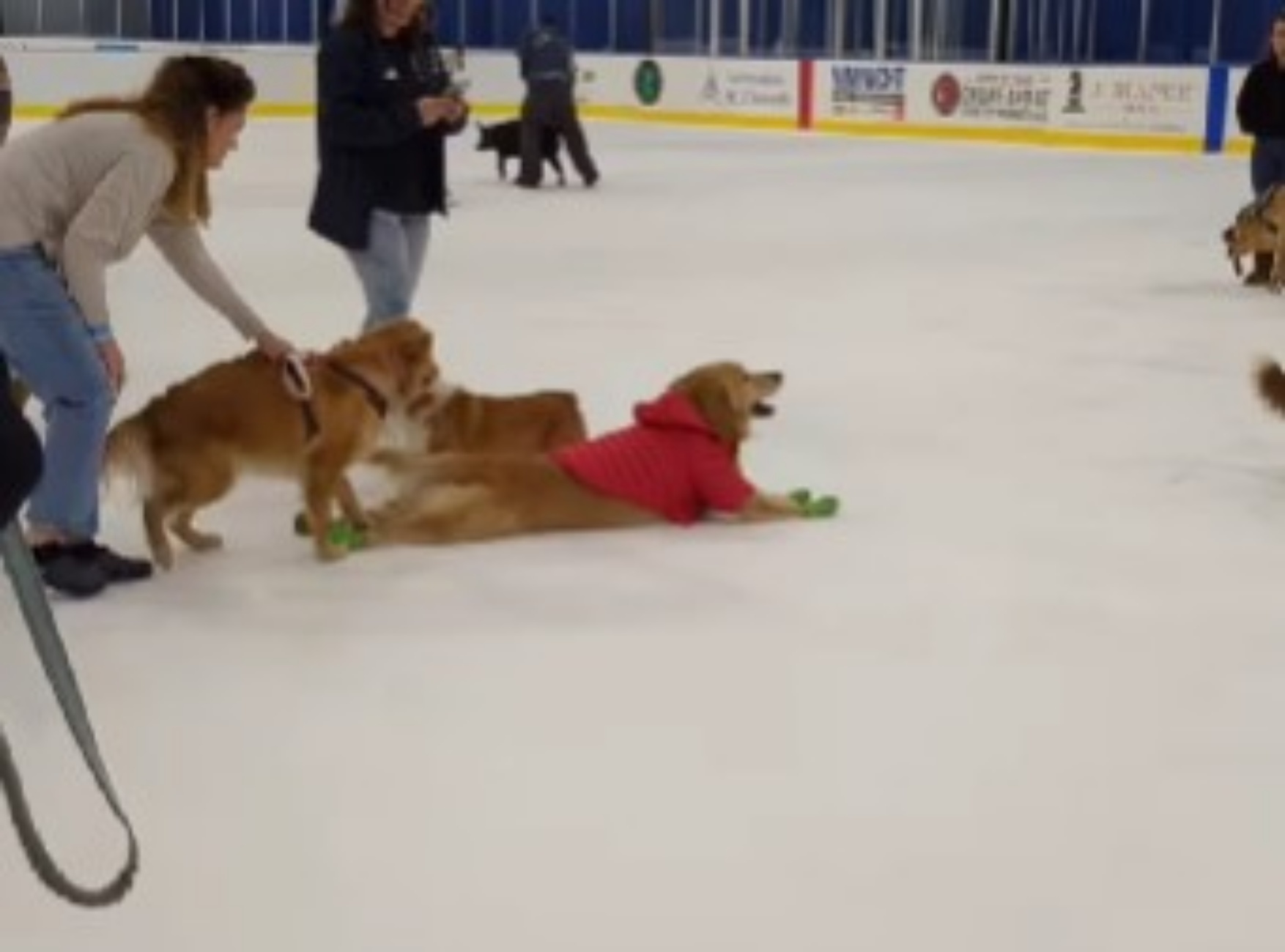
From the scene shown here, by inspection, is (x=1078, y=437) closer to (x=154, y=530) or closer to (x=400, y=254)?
(x=400, y=254)

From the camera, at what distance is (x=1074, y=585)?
465 centimetres

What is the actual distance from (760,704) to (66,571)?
1.72 metres

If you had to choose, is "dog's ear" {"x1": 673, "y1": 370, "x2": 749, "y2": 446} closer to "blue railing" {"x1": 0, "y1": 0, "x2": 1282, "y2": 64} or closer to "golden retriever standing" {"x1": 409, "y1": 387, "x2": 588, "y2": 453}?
"golden retriever standing" {"x1": 409, "y1": 387, "x2": 588, "y2": 453}

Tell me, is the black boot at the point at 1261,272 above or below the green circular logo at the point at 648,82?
below

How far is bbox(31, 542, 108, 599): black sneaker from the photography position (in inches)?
174

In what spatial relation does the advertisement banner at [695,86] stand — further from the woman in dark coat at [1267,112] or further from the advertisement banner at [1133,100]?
the woman in dark coat at [1267,112]

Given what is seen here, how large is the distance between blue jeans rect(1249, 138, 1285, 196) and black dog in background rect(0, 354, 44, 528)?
10.7 metres

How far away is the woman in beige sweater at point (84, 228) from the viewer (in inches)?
161

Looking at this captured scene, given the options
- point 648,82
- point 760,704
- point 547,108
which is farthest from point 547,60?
point 760,704

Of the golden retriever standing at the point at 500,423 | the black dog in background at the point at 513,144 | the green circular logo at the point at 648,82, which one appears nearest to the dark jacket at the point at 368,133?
the golden retriever standing at the point at 500,423

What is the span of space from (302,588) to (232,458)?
359 millimetres

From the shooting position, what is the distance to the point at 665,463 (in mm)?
5039

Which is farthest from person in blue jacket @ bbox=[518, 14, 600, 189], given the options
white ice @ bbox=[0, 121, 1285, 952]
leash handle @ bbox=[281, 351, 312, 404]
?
leash handle @ bbox=[281, 351, 312, 404]

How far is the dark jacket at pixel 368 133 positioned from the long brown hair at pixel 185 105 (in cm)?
165
